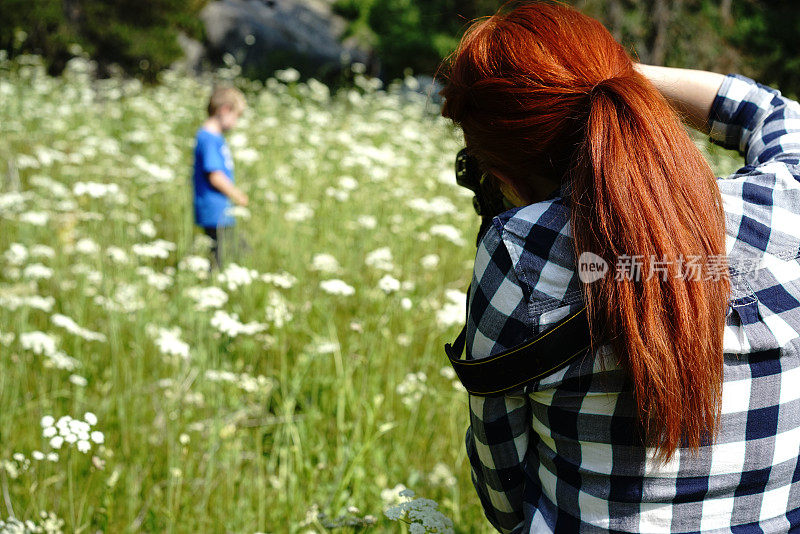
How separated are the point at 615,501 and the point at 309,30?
50.1ft

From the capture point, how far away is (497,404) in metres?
0.98

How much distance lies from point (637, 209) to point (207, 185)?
11.9ft

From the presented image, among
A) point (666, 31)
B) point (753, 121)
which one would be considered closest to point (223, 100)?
point (753, 121)

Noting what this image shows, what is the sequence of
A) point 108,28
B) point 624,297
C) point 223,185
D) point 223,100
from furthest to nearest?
1. point 108,28
2. point 223,100
3. point 223,185
4. point 624,297

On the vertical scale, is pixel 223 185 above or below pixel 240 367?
below

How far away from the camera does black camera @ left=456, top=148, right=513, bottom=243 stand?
1.15 metres

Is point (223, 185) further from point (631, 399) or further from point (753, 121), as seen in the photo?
point (631, 399)

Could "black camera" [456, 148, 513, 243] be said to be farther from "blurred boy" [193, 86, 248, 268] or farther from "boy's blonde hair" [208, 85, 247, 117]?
"boy's blonde hair" [208, 85, 247, 117]

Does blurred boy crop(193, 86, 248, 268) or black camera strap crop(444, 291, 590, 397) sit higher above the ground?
black camera strap crop(444, 291, 590, 397)

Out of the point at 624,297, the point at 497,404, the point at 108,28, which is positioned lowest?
the point at 108,28

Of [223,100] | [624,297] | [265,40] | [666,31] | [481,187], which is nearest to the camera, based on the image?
[624,297]

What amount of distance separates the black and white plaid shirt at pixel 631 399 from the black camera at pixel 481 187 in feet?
0.63

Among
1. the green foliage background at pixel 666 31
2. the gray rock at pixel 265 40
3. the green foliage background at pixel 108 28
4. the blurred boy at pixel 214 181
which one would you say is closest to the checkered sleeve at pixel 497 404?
the blurred boy at pixel 214 181

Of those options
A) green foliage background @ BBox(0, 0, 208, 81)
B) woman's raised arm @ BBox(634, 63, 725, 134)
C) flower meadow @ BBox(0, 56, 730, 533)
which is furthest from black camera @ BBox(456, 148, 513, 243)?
green foliage background @ BBox(0, 0, 208, 81)
